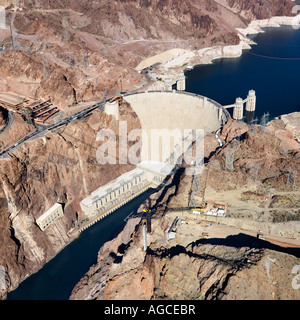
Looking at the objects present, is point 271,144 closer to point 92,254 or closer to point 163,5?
point 92,254

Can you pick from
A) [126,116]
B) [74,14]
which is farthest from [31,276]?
[74,14]

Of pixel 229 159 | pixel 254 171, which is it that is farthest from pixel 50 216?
pixel 254 171

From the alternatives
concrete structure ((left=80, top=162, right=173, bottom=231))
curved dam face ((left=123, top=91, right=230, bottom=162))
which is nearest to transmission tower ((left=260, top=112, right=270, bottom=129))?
curved dam face ((left=123, top=91, right=230, bottom=162))

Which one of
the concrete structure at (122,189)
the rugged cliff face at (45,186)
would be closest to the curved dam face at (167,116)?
the concrete structure at (122,189)

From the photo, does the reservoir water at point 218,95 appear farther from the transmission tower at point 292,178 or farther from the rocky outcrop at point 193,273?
the transmission tower at point 292,178

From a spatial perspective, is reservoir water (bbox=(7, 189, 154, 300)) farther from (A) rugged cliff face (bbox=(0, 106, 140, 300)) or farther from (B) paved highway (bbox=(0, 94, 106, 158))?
(B) paved highway (bbox=(0, 94, 106, 158))
